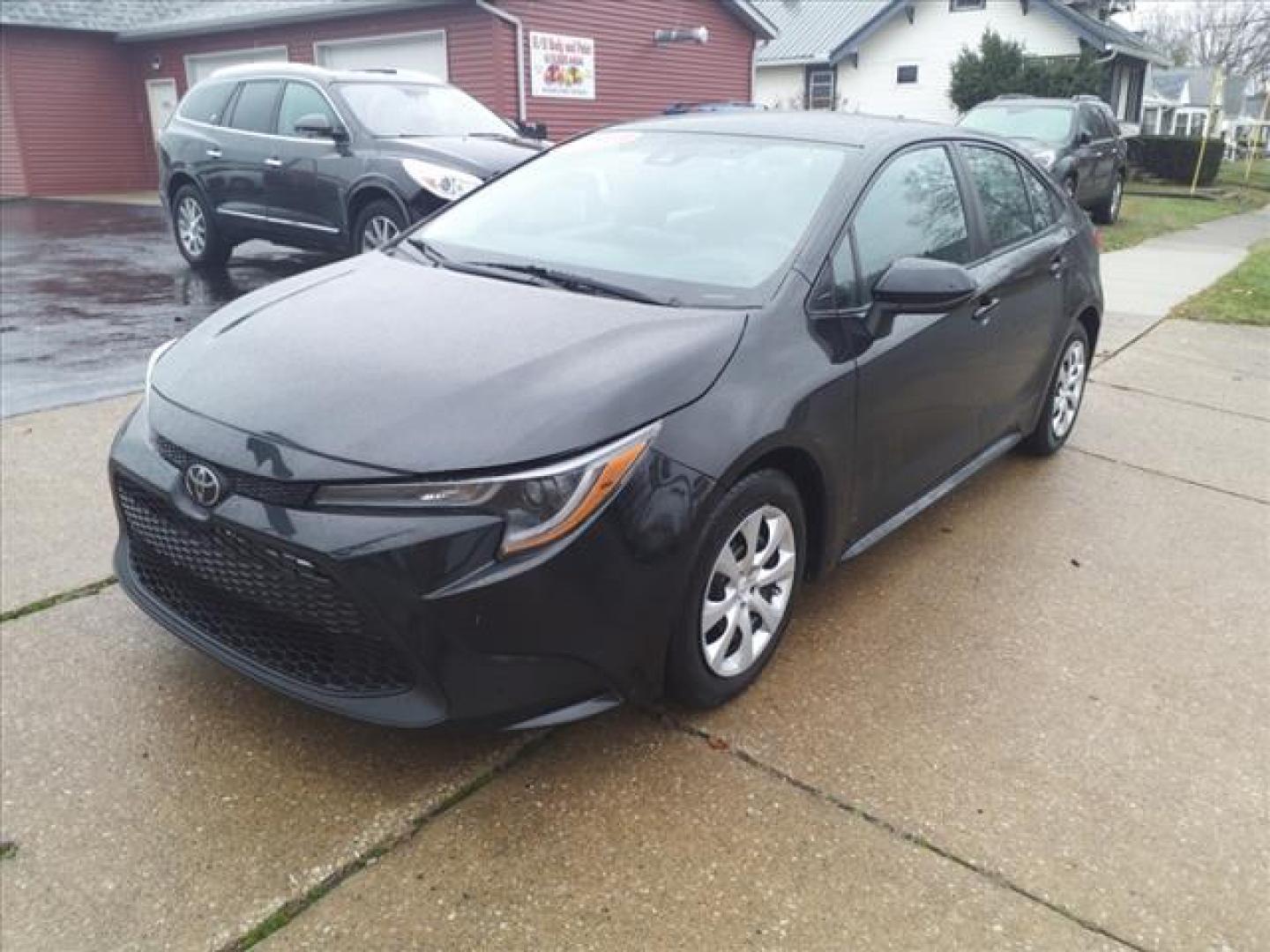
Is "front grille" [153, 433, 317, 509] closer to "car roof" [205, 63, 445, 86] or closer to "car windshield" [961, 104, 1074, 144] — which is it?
"car roof" [205, 63, 445, 86]

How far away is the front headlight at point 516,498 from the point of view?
237 centimetres

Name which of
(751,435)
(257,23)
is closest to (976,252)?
(751,435)

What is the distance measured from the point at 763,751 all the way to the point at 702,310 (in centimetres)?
123

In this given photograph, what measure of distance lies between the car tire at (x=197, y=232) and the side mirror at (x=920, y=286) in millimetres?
8077

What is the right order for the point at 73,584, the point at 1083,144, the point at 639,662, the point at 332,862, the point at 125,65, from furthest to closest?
the point at 125,65 → the point at 1083,144 → the point at 73,584 → the point at 639,662 → the point at 332,862

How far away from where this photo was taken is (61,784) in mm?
2656

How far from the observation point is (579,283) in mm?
3240

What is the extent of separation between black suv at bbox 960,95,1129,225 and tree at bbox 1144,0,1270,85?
190ft

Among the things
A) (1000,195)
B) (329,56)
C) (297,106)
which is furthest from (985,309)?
(329,56)

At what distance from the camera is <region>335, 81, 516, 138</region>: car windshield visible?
28.2 feet

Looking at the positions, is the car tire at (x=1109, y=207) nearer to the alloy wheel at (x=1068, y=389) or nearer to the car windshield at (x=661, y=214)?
the alloy wheel at (x=1068, y=389)

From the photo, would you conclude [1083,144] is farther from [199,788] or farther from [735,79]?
[199,788]

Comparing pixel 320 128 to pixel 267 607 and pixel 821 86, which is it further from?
pixel 821 86

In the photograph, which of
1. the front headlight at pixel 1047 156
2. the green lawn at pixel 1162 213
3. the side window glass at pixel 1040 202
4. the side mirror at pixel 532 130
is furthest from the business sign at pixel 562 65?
the side window glass at pixel 1040 202
